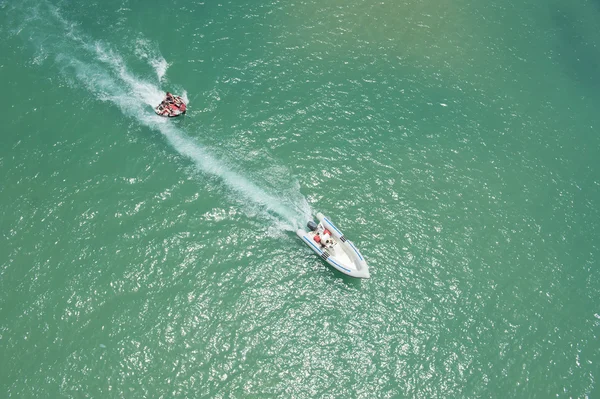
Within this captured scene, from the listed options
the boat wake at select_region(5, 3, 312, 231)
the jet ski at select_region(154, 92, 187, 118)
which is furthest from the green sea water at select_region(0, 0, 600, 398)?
the jet ski at select_region(154, 92, 187, 118)

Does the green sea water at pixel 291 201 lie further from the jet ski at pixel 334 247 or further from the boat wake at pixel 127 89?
the jet ski at pixel 334 247

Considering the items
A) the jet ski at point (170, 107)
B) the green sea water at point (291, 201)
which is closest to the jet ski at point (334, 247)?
the green sea water at point (291, 201)

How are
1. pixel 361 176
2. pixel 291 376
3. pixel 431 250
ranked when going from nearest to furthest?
pixel 291 376, pixel 431 250, pixel 361 176

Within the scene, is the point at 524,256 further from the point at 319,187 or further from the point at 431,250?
the point at 319,187

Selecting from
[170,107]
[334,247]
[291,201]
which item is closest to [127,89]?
[170,107]

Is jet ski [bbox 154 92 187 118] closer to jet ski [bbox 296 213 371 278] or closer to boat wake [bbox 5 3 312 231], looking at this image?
boat wake [bbox 5 3 312 231]

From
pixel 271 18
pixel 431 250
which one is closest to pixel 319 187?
pixel 431 250
